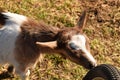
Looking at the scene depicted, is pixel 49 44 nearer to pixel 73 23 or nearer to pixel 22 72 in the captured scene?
pixel 22 72

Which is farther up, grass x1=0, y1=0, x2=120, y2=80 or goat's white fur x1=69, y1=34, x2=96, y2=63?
goat's white fur x1=69, y1=34, x2=96, y2=63

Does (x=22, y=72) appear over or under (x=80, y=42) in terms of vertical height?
under

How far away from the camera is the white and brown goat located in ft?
16.7

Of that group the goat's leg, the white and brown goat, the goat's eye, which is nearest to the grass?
the goat's leg

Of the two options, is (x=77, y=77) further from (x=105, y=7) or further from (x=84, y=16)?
(x=105, y=7)

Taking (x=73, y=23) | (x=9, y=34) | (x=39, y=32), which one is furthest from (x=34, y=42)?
(x=73, y=23)

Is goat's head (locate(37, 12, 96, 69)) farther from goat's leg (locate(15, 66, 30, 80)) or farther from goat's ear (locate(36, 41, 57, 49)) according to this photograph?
goat's leg (locate(15, 66, 30, 80))

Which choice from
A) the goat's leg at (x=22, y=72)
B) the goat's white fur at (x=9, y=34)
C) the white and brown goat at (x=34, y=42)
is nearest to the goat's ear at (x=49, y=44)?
the white and brown goat at (x=34, y=42)

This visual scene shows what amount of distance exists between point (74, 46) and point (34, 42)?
2.04 ft

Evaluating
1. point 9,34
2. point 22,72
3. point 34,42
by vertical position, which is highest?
point 9,34

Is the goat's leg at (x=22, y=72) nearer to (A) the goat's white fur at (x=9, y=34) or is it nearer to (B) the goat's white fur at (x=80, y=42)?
(A) the goat's white fur at (x=9, y=34)

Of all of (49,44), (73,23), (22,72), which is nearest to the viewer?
(49,44)

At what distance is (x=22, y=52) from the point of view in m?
5.38

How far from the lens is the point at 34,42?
5.32 m
